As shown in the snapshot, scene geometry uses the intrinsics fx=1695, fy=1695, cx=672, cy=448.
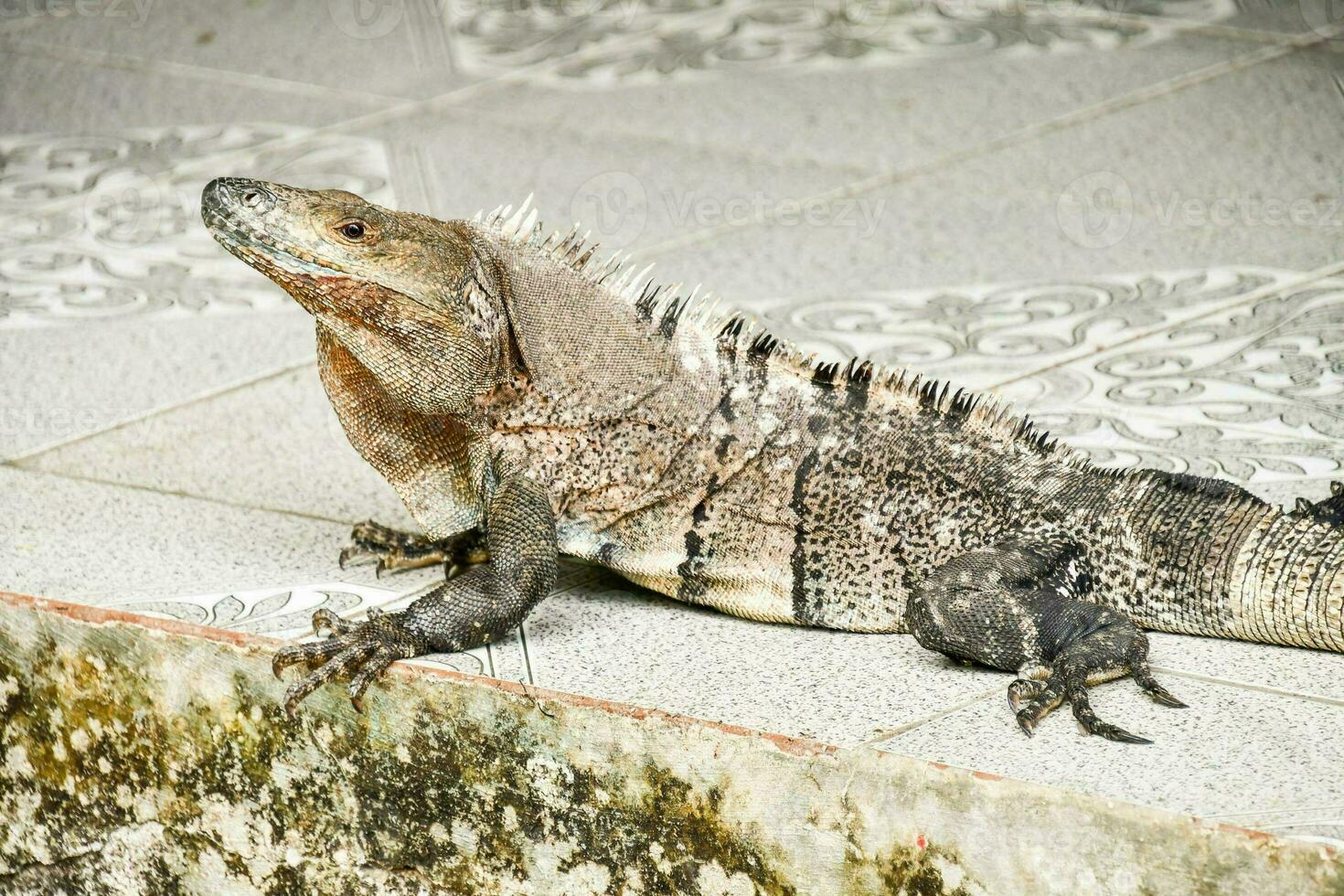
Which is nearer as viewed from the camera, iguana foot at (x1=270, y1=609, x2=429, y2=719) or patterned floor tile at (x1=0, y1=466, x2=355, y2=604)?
iguana foot at (x1=270, y1=609, x2=429, y2=719)

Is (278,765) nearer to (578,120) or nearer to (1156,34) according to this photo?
(578,120)

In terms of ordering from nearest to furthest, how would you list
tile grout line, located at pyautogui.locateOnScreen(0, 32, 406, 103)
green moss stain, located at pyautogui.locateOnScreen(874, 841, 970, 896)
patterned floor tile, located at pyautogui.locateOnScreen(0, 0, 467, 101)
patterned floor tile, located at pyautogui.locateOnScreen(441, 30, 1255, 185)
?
green moss stain, located at pyautogui.locateOnScreen(874, 841, 970, 896), patterned floor tile, located at pyautogui.locateOnScreen(441, 30, 1255, 185), tile grout line, located at pyautogui.locateOnScreen(0, 32, 406, 103), patterned floor tile, located at pyautogui.locateOnScreen(0, 0, 467, 101)

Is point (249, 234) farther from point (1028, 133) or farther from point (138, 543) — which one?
point (1028, 133)

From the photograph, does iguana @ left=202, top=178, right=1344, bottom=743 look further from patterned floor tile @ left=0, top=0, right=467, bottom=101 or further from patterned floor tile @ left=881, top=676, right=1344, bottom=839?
patterned floor tile @ left=0, top=0, right=467, bottom=101

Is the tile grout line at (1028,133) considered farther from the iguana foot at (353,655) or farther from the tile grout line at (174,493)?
the iguana foot at (353,655)

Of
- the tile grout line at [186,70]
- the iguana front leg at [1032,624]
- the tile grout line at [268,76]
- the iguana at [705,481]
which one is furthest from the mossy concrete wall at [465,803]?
the tile grout line at [186,70]

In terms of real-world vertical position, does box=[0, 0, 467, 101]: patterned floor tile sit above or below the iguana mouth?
below

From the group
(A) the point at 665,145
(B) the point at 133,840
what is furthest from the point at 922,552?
(A) the point at 665,145

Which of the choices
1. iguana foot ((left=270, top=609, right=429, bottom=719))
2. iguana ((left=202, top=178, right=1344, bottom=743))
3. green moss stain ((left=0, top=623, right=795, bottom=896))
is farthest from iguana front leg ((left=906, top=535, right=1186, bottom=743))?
iguana foot ((left=270, top=609, right=429, bottom=719))
